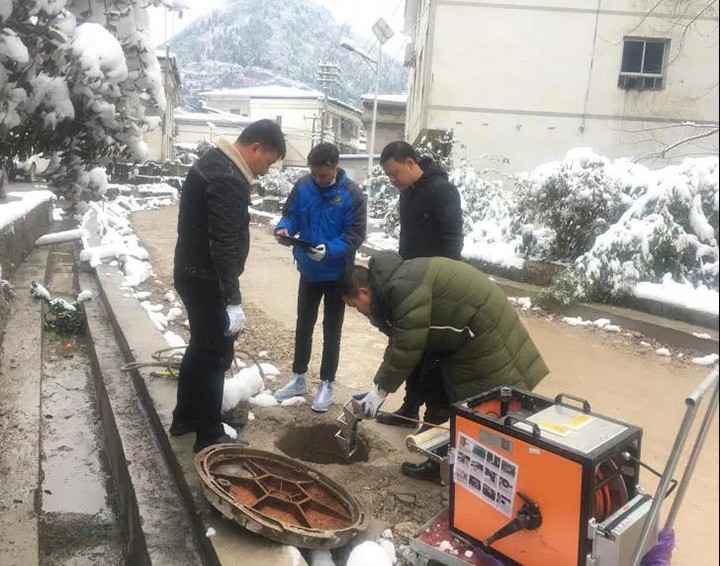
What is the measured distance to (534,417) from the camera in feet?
7.22

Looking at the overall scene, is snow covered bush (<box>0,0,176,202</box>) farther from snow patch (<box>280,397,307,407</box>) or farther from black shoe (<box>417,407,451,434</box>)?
black shoe (<box>417,407,451,434</box>)

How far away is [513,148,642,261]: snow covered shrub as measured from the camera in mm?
7848

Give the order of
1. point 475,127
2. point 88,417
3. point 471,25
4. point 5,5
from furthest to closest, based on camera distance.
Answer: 1. point 475,127
2. point 471,25
3. point 88,417
4. point 5,5

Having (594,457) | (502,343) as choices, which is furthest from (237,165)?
(594,457)

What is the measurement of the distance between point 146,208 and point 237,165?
1911 centimetres

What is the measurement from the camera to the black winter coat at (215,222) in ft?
8.91

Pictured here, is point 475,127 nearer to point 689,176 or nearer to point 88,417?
point 689,176

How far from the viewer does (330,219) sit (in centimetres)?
367

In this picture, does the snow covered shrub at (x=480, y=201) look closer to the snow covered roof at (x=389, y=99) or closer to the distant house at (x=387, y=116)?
the snow covered roof at (x=389, y=99)

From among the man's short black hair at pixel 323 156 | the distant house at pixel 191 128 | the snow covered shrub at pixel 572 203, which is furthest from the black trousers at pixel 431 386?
the distant house at pixel 191 128

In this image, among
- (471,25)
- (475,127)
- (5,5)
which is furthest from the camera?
(475,127)

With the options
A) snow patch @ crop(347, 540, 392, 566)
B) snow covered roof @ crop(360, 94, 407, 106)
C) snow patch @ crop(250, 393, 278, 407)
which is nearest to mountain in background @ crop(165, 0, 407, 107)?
snow covered roof @ crop(360, 94, 407, 106)

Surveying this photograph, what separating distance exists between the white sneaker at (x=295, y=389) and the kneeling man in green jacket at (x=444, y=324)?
1124 millimetres

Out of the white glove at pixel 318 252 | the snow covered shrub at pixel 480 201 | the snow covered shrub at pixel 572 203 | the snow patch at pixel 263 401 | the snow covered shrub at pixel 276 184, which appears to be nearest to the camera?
the white glove at pixel 318 252
